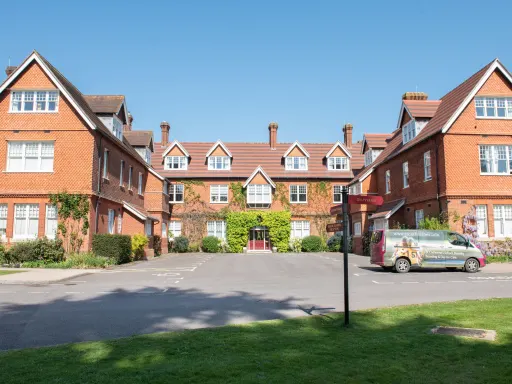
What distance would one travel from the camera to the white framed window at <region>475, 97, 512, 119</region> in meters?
26.0

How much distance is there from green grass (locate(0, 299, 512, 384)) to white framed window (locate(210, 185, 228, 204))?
116ft

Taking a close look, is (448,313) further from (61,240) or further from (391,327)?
(61,240)

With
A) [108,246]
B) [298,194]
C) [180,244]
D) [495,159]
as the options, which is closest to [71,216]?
[108,246]

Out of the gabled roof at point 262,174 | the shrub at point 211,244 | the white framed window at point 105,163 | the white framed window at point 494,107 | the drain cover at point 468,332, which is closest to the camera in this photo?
the drain cover at point 468,332

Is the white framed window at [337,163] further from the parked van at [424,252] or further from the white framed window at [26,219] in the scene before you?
the white framed window at [26,219]

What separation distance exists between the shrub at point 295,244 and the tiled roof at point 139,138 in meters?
15.6

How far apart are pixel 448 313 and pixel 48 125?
76.6 ft

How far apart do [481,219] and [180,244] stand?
2498cm

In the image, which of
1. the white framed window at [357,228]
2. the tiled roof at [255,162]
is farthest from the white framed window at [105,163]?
the white framed window at [357,228]

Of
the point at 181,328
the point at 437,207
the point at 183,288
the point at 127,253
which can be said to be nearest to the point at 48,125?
the point at 127,253

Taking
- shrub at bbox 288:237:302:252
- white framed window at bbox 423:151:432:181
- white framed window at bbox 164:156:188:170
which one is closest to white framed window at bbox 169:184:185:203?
white framed window at bbox 164:156:188:170

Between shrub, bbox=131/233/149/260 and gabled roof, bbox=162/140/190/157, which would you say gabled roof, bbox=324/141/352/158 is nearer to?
gabled roof, bbox=162/140/190/157

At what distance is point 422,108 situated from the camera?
30.3 m

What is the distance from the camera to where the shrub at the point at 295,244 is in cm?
3966
